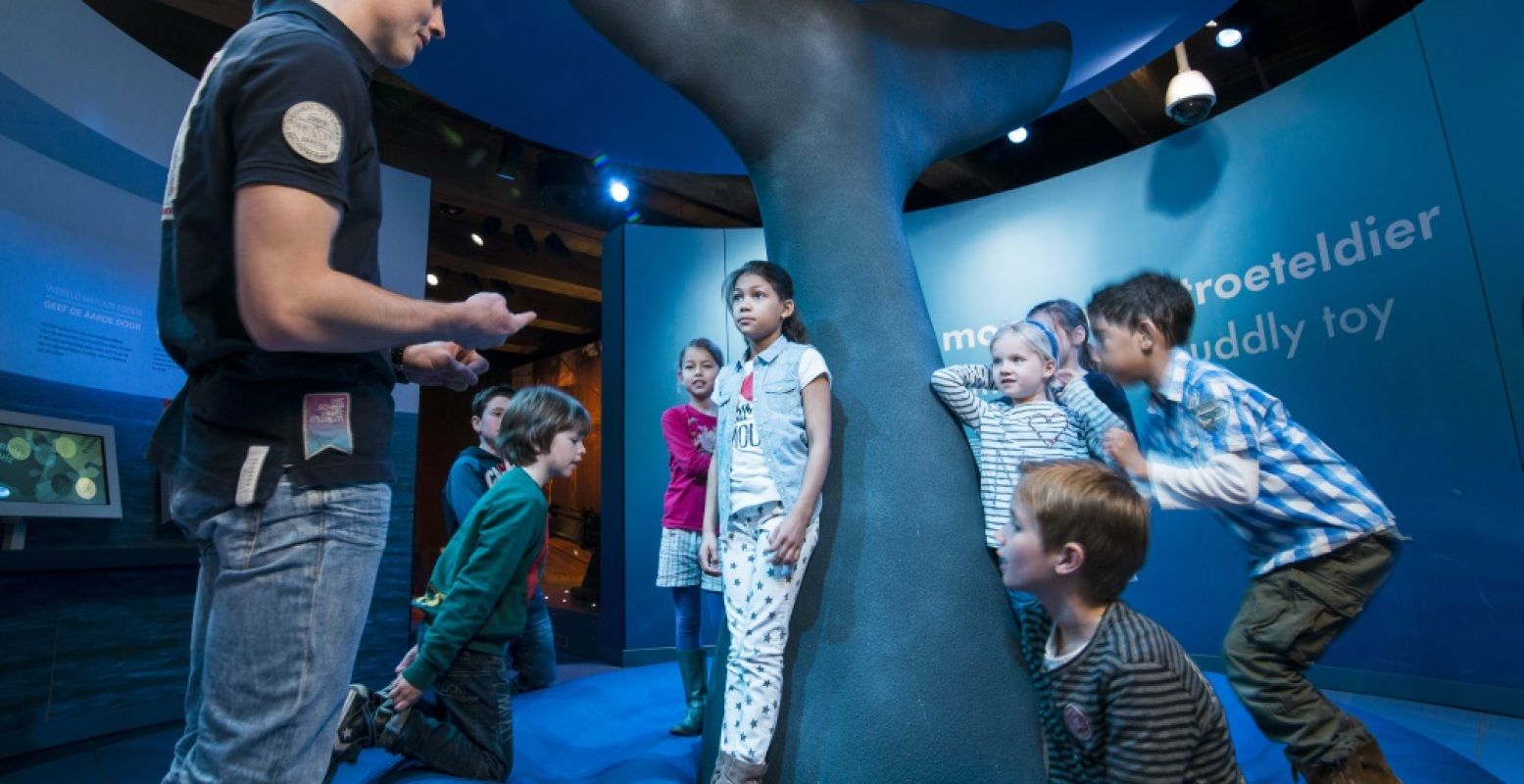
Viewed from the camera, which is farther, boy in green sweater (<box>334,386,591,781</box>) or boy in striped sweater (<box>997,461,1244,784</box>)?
boy in green sweater (<box>334,386,591,781</box>)

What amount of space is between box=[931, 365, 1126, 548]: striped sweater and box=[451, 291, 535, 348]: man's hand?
53.6 inches

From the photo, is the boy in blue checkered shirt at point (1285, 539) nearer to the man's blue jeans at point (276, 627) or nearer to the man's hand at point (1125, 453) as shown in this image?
the man's hand at point (1125, 453)

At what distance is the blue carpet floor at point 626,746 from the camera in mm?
1985

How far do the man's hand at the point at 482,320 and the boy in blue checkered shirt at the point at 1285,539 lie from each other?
137 centimetres

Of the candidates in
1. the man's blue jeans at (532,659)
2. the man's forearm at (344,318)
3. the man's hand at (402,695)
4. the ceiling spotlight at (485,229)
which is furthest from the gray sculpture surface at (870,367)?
the ceiling spotlight at (485,229)

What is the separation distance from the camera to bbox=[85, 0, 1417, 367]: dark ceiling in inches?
174

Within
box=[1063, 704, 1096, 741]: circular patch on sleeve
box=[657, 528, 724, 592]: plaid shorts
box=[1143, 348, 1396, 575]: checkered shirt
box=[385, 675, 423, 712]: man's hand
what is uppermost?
box=[1143, 348, 1396, 575]: checkered shirt

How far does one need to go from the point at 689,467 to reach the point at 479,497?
3.59 feet

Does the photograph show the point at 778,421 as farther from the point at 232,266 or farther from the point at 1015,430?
the point at 232,266

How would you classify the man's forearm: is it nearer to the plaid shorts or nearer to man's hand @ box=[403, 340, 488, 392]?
man's hand @ box=[403, 340, 488, 392]

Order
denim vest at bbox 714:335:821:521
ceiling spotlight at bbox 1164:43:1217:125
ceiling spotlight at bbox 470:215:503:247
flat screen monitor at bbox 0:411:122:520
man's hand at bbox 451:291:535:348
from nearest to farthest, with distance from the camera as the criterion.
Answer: man's hand at bbox 451:291:535:348
denim vest at bbox 714:335:821:521
flat screen monitor at bbox 0:411:122:520
ceiling spotlight at bbox 1164:43:1217:125
ceiling spotlight at bbox 470:215:503:247

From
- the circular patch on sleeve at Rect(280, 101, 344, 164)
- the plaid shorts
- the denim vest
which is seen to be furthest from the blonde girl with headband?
the circular patch on sleeve at Rect(280, 101, 344, 164)

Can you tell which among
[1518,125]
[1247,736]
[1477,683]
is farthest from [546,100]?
[1477,683]

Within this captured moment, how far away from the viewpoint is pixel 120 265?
11.0ft
